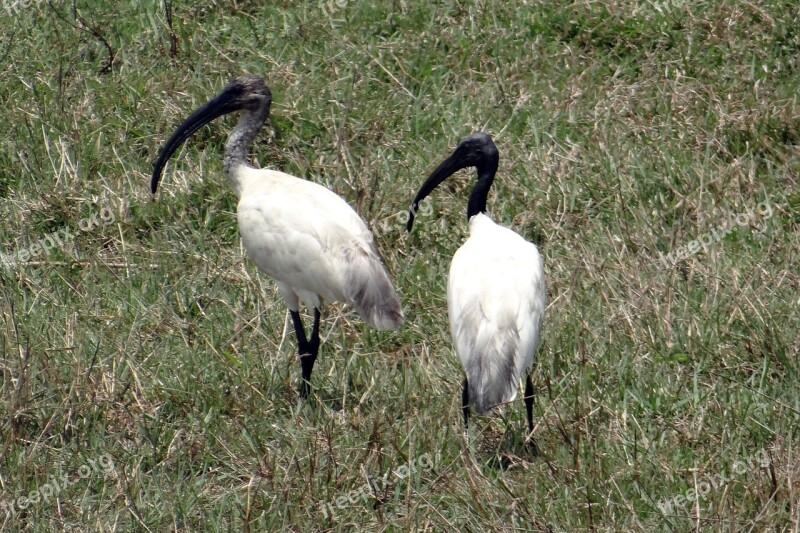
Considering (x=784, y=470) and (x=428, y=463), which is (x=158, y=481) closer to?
(x=428, y=463)

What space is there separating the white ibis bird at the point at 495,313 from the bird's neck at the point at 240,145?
4.06 ft

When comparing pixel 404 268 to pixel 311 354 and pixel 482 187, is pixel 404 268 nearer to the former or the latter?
pixel 482 187

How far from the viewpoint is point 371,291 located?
220 inches

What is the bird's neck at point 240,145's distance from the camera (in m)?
6.41

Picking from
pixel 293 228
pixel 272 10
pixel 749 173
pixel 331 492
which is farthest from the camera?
pixel 272 10

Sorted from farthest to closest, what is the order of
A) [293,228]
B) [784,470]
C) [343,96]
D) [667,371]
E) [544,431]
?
[343,96] → [293,228] → [667,371] → [544,431] → [784,470]

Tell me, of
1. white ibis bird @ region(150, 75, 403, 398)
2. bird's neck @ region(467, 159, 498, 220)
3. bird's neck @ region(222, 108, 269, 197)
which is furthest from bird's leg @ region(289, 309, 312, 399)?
bird's neck @ region(467, 159, 498, 220)

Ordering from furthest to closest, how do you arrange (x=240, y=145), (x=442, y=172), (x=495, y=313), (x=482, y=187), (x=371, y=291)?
1. (x=240, y=145)
2. (x=442, y=172)
3. (x=482, y=187)
4. (x=371, y=291)
5. (x=495, y=313)

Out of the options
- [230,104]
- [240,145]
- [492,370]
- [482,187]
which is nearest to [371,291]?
[482,187]

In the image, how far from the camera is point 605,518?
4387 millimetres

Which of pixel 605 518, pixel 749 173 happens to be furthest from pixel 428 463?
pixel 749 173

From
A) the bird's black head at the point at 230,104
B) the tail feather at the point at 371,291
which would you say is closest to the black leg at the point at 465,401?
the tail feather at the point at 371,291

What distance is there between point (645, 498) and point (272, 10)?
192 inches

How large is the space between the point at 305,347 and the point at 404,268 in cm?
79
